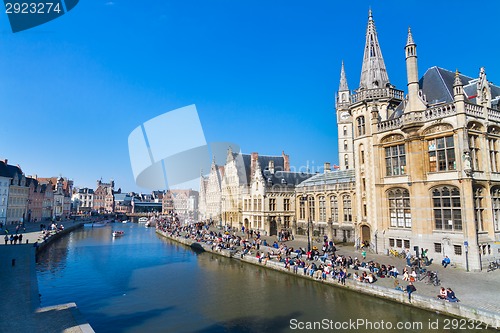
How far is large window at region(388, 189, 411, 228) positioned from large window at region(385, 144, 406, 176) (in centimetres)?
178

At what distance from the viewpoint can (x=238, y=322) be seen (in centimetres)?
1712

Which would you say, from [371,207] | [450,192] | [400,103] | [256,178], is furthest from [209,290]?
[256,178]

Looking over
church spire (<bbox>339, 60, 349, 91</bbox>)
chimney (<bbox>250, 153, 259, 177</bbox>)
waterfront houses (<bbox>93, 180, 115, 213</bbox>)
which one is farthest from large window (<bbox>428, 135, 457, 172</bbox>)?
waterfront houses (<bbox>93, 180, 115, 213</bbox>)

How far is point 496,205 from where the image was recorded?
26125mm

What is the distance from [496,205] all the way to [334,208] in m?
17.5

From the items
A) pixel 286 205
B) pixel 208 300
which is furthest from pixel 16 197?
pixel 208 300

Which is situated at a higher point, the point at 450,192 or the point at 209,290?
the point at 450,192

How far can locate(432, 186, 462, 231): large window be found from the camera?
24938 millimetres

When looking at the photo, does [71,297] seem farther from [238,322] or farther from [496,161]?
[496,161]

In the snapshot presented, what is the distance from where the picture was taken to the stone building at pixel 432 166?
24562 mm

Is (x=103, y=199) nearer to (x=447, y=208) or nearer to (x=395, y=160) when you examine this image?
(x=395, y=160)

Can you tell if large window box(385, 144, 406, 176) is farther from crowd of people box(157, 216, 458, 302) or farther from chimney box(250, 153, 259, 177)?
chimney box(250, 153, 259, 177)

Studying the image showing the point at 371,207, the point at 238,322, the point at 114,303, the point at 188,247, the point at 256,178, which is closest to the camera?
the point at 238,322

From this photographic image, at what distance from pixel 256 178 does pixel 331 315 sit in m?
35.7
